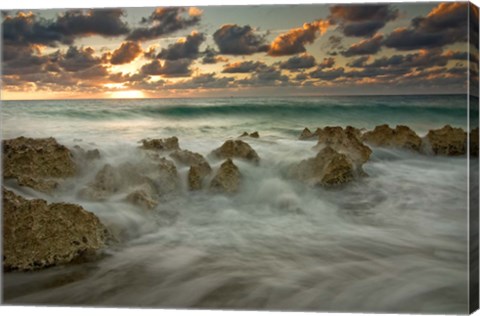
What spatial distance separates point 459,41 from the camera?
13.8ft

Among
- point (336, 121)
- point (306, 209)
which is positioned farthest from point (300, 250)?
point (336, 121)

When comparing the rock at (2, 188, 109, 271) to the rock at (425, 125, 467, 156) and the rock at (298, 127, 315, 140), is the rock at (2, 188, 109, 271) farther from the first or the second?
the rock at (425, 125, 467, 156)

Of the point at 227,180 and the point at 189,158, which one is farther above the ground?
the point at 189,158

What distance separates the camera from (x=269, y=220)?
4.53 metres

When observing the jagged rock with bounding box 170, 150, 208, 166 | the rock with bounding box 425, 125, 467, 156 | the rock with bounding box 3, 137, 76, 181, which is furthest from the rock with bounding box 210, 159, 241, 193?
the rock with bounding box 425, 125, 467, 156

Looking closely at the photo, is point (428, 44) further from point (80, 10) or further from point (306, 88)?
point (80, 10)

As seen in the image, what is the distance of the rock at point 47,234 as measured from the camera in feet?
14.9

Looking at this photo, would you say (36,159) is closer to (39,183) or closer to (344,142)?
(39,183)

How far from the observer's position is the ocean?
14.0 ft

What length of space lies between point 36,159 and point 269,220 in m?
1.73

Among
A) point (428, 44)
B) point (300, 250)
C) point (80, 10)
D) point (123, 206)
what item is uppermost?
point (80, 10)

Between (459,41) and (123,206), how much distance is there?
8.21 ft

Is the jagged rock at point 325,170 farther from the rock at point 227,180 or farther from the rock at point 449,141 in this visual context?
the rock at point 449,141

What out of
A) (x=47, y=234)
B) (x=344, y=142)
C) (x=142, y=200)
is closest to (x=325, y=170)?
(x=344, y=142)
